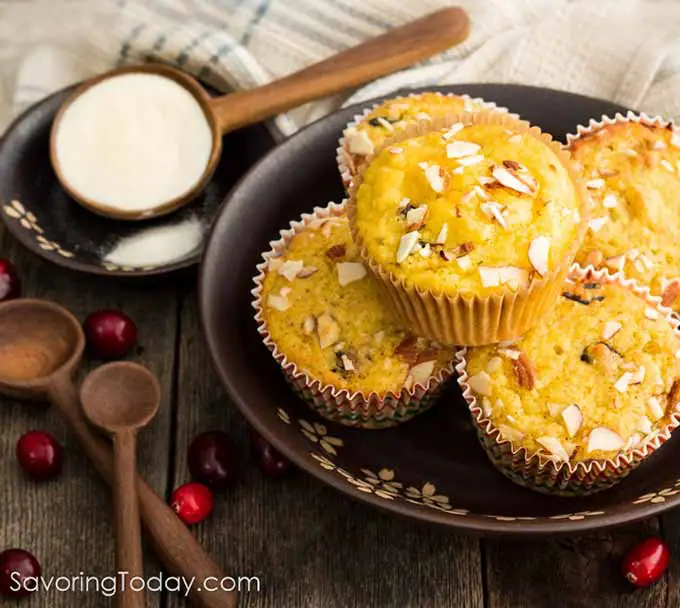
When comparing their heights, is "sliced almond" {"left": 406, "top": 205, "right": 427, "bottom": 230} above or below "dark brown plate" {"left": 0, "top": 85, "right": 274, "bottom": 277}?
above

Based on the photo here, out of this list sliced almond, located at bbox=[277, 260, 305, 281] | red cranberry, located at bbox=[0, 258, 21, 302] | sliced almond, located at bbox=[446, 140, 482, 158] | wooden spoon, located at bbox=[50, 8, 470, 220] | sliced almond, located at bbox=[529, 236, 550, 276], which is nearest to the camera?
sliced almond, located at bbox=[529, 236, 550, 276]

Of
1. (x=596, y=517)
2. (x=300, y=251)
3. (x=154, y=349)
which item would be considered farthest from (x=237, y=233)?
(x=596, y=517)

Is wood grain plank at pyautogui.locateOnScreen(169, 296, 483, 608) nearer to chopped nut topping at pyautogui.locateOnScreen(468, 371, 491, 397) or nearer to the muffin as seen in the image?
chopped nut topping at pyautogui.locateOnScreen(468, 371, 491, 397)

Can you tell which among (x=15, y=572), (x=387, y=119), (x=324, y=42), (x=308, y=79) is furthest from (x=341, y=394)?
(x=324, y=42)

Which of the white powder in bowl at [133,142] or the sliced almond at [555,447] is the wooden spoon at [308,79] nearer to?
the white powder in bowl at [133,142]

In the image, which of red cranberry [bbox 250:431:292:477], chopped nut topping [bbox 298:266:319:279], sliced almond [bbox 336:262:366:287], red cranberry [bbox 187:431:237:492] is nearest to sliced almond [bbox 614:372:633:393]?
sliced almond [bbox 336:262:366:287]

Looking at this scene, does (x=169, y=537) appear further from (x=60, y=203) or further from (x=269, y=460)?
(x=60, y=203)

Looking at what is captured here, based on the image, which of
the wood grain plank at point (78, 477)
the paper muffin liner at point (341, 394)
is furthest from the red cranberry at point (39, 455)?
the paper muffin liner at point (341, 394)
